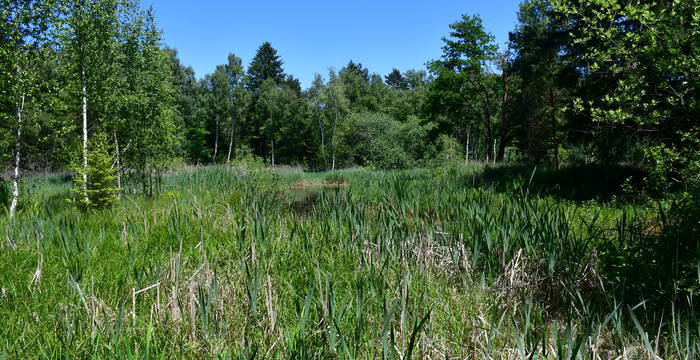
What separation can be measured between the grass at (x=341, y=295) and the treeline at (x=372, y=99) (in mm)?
1408

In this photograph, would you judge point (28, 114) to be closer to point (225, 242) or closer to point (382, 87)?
point (225, 242)

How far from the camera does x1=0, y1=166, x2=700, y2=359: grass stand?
197 centimetres

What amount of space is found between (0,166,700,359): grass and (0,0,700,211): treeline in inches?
55.4

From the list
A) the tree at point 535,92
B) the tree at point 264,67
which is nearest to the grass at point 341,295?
the tree at point 535,92

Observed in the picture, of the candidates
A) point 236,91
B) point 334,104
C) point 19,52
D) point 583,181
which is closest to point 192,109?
point 236,91

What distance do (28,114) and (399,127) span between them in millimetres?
27148

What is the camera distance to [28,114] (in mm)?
9133

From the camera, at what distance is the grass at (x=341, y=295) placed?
1969 millimetres

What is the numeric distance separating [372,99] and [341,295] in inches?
1911

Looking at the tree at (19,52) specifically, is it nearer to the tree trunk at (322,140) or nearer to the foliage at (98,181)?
the foliage at (98,181)

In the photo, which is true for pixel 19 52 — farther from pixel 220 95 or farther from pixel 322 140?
pixel 220 95

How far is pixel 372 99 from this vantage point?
50.0 meters

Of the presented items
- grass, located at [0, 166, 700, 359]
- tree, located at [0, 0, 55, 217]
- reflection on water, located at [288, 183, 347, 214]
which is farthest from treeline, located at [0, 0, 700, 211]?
reflection on water, located at [288, 183, 347, 214]

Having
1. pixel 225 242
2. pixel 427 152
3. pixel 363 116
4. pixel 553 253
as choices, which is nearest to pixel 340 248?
pixel 225 242
